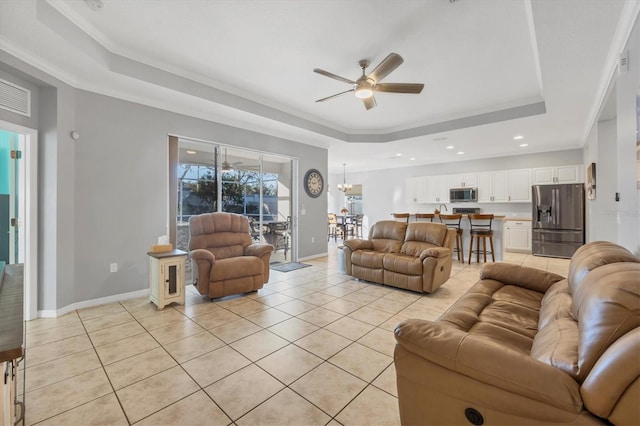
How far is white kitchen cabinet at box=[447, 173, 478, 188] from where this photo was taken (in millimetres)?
7874

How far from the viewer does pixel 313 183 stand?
6.41 metres

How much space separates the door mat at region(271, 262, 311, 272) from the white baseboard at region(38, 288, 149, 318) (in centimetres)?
224

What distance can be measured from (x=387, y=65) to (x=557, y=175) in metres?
6.38

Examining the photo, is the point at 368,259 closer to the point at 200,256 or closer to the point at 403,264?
the point at 403,264

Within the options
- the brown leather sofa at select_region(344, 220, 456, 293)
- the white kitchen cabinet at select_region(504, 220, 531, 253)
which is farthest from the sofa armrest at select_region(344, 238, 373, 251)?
the white kitchen cabinet at select_region(504, 220, 531, 253)

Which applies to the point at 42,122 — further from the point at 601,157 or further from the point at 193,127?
the point at 601,157

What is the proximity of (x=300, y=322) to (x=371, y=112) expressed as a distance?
3.83 meters

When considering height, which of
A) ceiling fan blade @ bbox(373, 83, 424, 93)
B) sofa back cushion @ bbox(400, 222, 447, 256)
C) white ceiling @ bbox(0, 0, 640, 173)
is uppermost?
white ceiling @ bbox(0, 0, 640, 173)

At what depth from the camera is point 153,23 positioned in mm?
2641

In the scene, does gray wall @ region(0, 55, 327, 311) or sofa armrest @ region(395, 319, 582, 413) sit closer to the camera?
sofa armrest @ region(395, 319, 582, 413)

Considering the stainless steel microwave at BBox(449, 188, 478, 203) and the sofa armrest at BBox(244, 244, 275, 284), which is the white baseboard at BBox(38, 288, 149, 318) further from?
the stainless steel microwave at BBox(449, 188, 478, 203)

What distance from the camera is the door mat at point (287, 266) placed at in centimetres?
534

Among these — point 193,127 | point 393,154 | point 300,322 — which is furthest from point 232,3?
point 393,154

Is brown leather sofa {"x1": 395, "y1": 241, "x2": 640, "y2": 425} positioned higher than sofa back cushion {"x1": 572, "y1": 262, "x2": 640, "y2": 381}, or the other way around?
sofa back cushion {"x1": 572, "y1": 262, "x2": 640, "y2": 381}
